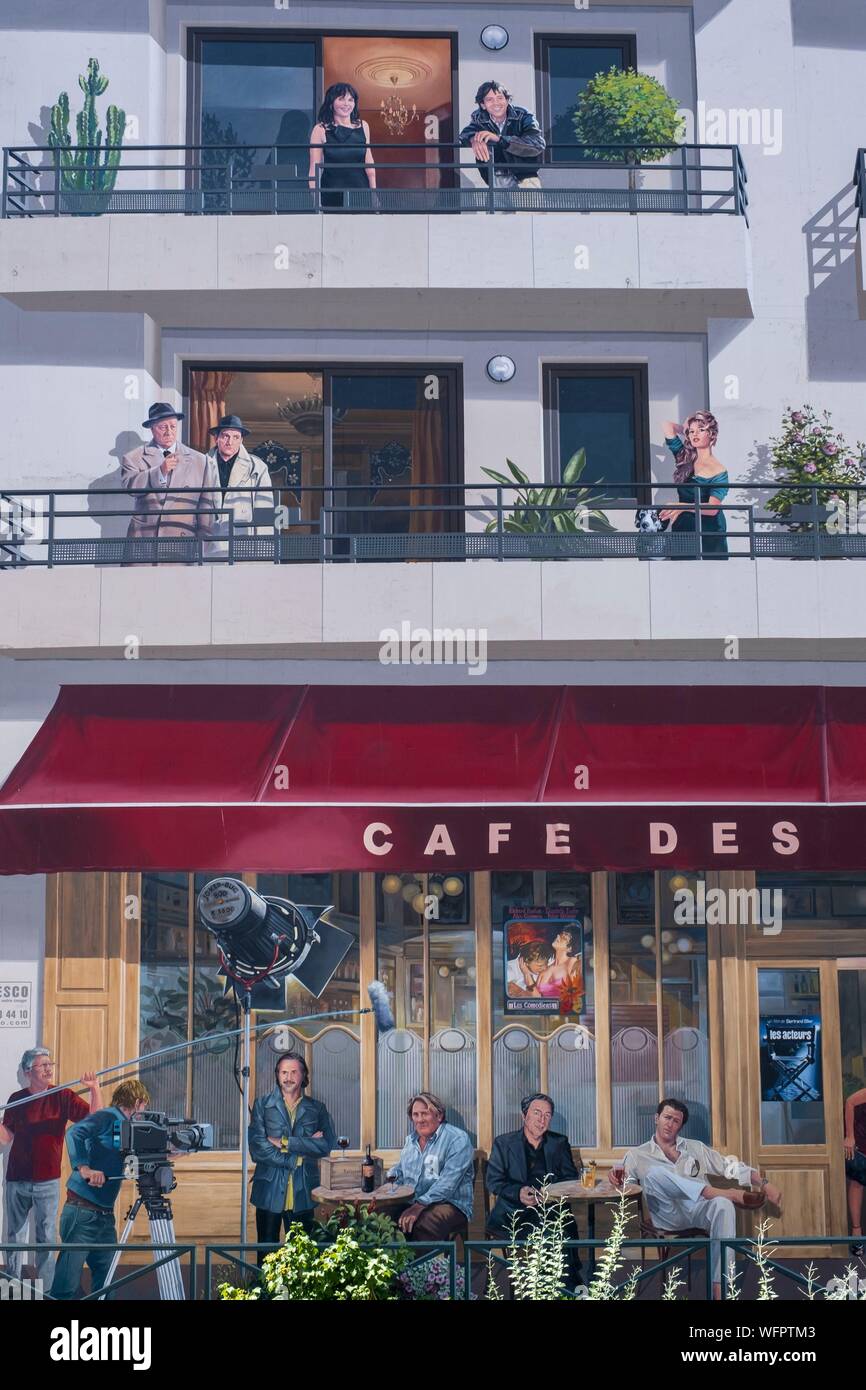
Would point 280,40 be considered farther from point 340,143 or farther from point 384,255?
point 384,255

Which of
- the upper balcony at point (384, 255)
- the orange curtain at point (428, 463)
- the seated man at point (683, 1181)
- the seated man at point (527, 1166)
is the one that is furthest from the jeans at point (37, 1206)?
the upper balcony at point (384, 255)

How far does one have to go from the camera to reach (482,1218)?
47.3ft

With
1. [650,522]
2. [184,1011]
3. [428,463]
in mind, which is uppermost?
[428,463]

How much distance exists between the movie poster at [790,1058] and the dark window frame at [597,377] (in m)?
5.30

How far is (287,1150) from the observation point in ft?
46.2

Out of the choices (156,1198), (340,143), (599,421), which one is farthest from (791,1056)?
(340,143)

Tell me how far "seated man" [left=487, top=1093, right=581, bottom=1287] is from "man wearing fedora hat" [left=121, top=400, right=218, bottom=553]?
6.05 meters

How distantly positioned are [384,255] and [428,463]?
201cm

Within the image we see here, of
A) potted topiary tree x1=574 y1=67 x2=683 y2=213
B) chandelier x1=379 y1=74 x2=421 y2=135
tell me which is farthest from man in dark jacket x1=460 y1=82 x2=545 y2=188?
chandelier x1=379 y1=74 x2=421 y2=135

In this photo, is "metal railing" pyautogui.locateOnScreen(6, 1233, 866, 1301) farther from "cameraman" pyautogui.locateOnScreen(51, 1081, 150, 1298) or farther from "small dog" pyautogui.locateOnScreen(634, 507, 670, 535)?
"small dog" pyautogui.locateOnScreen(634, 507, 670, 535)

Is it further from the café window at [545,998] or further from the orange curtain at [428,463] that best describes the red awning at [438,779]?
the orange curtain at [428,463]

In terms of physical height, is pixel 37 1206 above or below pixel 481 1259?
above

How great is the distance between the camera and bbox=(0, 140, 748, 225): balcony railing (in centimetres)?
1596
